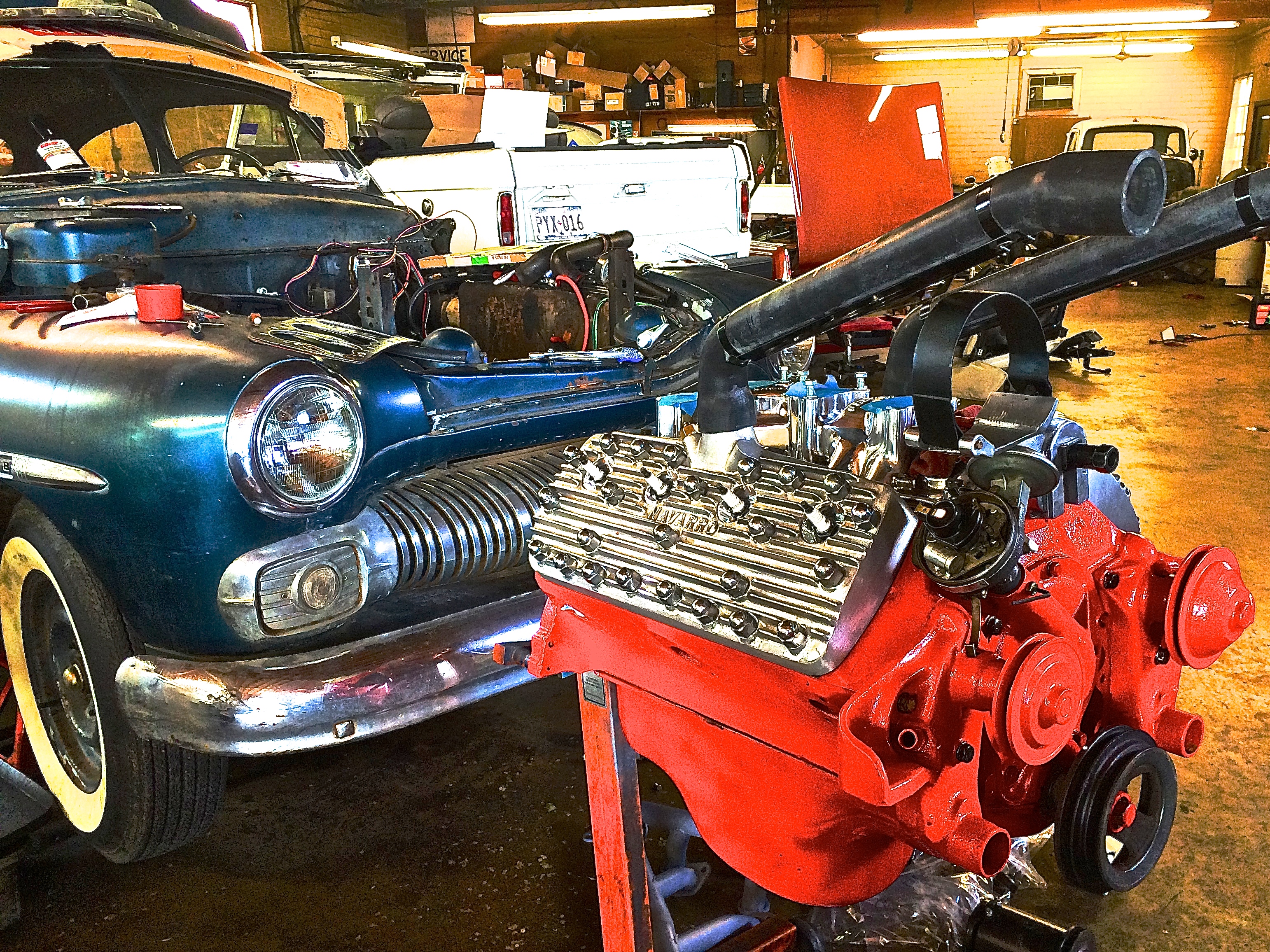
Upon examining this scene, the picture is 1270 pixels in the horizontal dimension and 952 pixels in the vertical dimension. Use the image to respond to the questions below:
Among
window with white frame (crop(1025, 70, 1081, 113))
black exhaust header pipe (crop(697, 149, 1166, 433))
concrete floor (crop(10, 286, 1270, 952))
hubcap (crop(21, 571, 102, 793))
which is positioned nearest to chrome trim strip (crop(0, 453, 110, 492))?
hubcap (crop(21, 571, 102, 793))

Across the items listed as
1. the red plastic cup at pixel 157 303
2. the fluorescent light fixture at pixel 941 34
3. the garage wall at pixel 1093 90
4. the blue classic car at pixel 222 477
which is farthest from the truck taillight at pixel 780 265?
the garage wall at pixel 1093 90

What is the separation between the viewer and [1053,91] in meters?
15.3

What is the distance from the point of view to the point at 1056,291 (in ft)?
3.37

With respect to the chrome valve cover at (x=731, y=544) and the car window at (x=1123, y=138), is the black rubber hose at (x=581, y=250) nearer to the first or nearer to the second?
the chrome valve cover at (x=731, y=544)

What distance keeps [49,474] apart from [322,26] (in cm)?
1086

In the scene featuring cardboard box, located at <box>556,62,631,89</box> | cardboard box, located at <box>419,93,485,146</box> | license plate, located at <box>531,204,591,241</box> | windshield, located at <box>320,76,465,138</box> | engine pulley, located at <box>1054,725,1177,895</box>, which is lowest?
engine pulley, located at <box>1054,725,1177,895</box>

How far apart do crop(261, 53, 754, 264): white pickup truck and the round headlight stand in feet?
8.97

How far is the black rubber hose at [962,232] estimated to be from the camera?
2.31ft

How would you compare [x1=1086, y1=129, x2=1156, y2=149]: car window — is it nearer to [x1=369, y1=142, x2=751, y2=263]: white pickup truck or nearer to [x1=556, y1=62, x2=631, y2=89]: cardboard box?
[x1=556, y1=62, x2=631, y2=89]: cardboard box

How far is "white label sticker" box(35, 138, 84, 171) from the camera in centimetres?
263

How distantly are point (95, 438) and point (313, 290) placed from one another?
3.82 feet

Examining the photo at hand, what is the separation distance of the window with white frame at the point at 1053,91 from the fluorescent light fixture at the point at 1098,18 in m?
2.98

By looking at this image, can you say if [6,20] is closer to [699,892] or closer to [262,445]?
[262,445]

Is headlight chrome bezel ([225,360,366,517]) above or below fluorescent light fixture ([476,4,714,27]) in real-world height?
below
